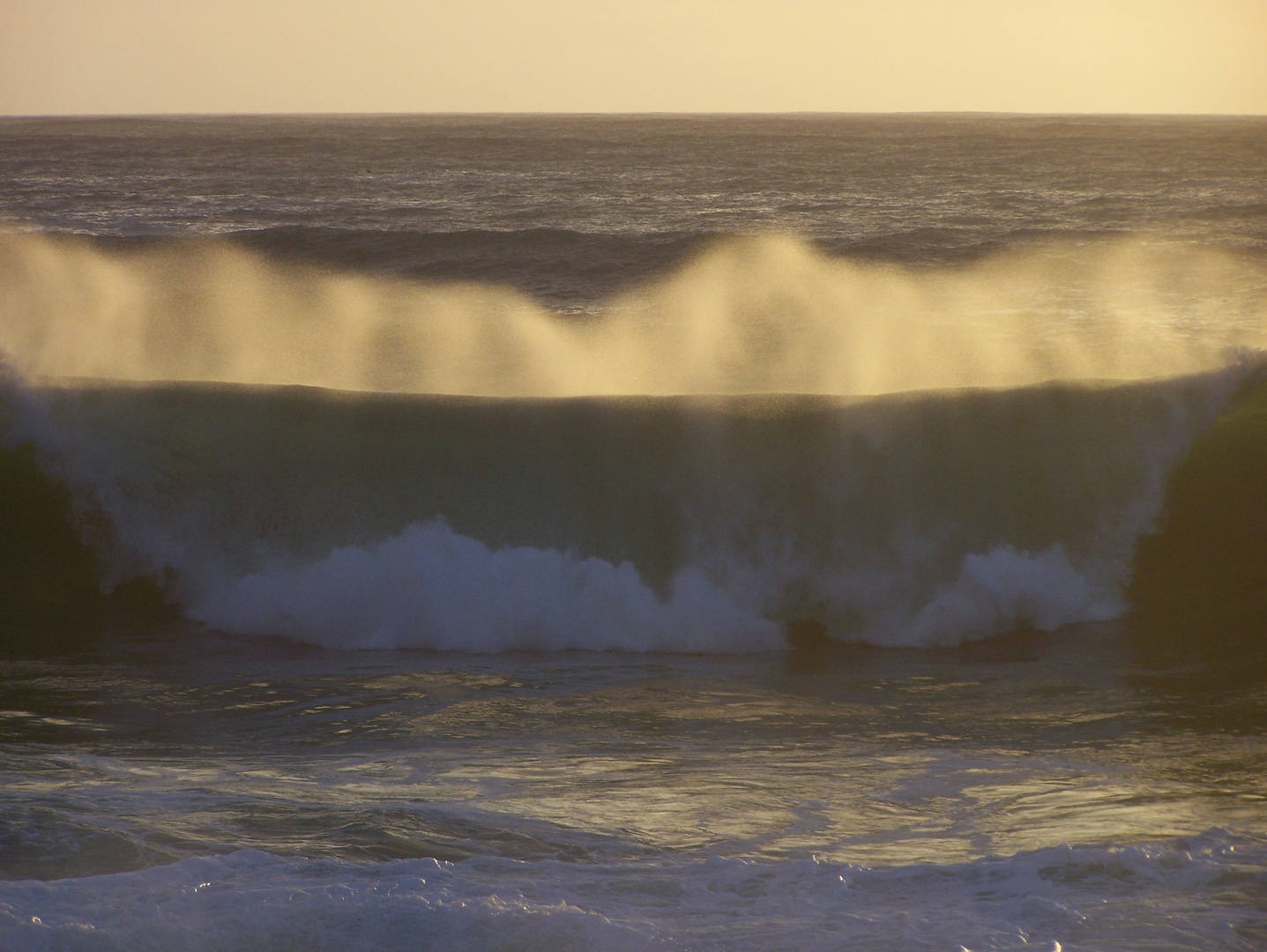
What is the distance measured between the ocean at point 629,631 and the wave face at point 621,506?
0.03 m

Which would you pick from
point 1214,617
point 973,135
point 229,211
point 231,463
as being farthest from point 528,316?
point 973,135

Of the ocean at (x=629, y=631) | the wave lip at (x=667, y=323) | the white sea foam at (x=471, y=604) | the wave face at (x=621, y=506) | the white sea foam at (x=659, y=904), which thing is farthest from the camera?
the wave lip at (x=667, y=323)

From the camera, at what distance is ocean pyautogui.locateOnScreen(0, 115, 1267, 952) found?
428 cm

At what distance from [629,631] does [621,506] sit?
111 centimetres

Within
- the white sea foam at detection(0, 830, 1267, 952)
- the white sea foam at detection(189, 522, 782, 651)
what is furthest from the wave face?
the white sea foam at detection(0, 830, 1267, 952)

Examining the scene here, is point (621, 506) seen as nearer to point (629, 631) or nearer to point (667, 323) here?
point (629, 631)

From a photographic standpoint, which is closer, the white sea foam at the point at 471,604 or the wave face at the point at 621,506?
the white sea foam at the point at 471,604

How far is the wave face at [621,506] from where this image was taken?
8141 millimetres

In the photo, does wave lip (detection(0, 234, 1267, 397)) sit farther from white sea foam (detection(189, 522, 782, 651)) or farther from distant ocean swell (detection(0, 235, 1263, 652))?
white sea foam (detection(189, 522, 782, 651))

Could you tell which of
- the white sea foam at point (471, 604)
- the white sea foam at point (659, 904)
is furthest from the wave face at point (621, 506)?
the white sea foam at point (659, 904)

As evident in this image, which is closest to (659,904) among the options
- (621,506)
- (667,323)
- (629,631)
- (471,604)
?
(629,631)

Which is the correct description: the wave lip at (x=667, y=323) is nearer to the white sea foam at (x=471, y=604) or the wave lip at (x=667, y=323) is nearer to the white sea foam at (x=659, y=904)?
the white sea foam at (x=471, y=604)

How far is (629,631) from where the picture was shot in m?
7.98

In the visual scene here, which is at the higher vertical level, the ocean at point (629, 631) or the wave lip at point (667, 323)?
the wave lip at point (667, 323)
